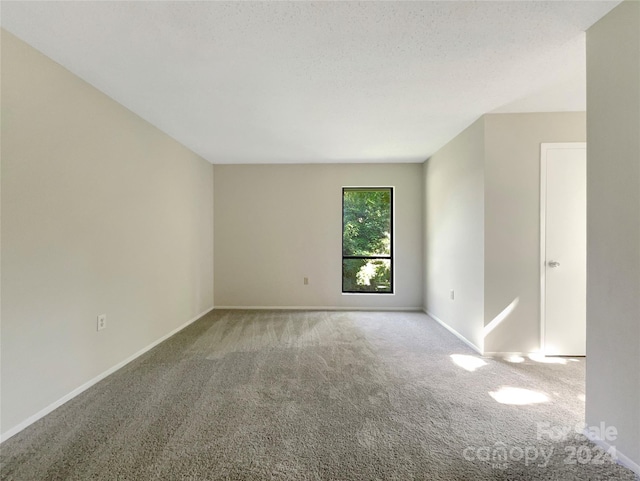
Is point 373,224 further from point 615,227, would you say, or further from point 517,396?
point 615,227

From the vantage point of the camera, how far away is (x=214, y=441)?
5.38 ft

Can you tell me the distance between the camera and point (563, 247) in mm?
2803

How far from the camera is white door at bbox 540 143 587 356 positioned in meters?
2.79

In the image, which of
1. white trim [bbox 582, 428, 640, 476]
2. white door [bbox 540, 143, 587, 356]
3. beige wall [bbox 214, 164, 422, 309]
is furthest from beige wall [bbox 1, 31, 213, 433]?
white door [bbox 540, 143, 587, 356]

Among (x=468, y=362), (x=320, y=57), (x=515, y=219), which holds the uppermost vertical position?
(x=320, y=57)

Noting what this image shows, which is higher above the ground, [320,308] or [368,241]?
[368,241]

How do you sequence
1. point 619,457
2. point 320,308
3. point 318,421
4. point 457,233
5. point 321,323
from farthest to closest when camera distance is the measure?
1. point 320,308
2. point 321,323
3. point 457,233
4. point 318,421
5. point 619,457

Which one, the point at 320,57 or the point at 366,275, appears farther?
the point at 366,275

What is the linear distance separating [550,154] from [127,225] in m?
4.10

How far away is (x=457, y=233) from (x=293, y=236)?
249 centimetres

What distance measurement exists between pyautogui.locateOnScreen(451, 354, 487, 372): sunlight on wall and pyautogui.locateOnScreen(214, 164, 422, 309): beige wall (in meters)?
1.89

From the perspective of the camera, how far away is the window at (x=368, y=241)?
191 inches

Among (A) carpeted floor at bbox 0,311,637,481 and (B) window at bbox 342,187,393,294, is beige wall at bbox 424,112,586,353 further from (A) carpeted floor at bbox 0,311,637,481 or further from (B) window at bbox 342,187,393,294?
(B) window at bbox 342,187,393,294

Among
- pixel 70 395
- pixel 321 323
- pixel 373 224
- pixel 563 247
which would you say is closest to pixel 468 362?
pixel 563 247
